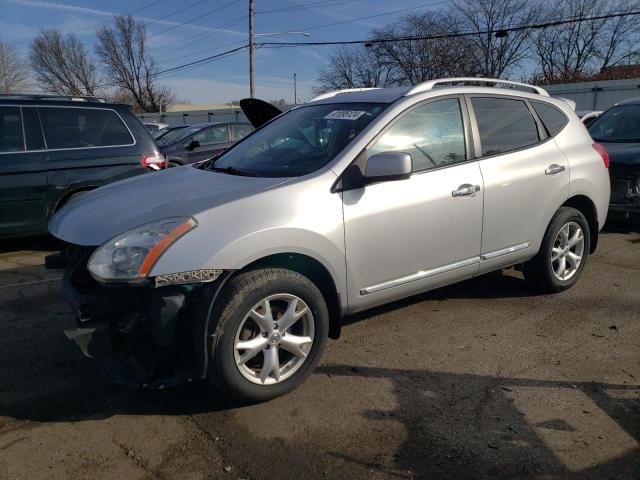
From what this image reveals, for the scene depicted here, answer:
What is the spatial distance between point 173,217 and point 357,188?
1.11 metres

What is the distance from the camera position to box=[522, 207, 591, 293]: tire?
14.5 ft

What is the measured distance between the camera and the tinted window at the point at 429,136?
351 cm

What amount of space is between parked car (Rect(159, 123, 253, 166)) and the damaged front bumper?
7164 millimetres

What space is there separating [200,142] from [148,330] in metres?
8.48

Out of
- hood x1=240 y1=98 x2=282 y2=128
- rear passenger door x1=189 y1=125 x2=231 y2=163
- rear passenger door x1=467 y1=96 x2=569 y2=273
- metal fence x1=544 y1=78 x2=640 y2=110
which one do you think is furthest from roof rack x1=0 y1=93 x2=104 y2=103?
metal fence x1=544 y1=78 x2=640 y2=110

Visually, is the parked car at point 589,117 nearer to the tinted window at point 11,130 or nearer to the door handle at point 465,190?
the door handle at point 465,190

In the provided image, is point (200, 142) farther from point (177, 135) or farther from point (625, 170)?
point (625, 170)

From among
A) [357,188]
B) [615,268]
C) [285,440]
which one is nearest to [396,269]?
[357,188]

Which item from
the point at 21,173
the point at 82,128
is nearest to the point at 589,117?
the point at 82,128

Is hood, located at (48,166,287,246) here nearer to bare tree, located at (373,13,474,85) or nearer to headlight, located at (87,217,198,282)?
headlight, located at (87,217,198,282)

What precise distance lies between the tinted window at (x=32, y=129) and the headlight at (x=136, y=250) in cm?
413

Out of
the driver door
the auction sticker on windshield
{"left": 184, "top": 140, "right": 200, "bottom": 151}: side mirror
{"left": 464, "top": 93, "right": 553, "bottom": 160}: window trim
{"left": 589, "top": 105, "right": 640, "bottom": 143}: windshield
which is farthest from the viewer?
{"left": 184, "top": 140, "right": 200, "bottom": 151}: side mirror

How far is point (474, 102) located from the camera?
158 inches

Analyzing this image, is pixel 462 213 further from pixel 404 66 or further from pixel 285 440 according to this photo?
pixel 404 66
